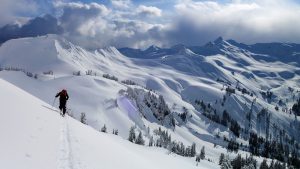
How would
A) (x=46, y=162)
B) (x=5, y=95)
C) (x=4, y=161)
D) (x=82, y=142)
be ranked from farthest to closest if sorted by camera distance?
(x=5, y=95) < (x=82, y=142) < (x=46, y=162) < (x=4, y=161)

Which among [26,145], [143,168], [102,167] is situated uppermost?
[26,145]

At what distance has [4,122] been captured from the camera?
27.9m

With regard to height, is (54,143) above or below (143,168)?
above

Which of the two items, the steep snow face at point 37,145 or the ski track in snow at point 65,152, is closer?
the steep snow face at point 37,145

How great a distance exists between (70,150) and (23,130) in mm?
3890

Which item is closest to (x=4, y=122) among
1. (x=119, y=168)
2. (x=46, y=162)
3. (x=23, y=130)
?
(x=23, y=130)

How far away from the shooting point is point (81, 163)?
84.0ft

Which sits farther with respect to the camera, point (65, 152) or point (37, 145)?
point (65, 152)

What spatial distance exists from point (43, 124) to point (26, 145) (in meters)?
10.1

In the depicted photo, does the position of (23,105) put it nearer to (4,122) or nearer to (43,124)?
(43,124)

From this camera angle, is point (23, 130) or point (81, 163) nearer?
point (81, 163)

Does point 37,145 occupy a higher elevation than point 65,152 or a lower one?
higher

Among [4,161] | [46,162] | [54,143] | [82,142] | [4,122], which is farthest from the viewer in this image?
[82,142]

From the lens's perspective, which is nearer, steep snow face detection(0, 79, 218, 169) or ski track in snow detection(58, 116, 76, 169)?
steep snow face detection(0, 79, 218, 169)
